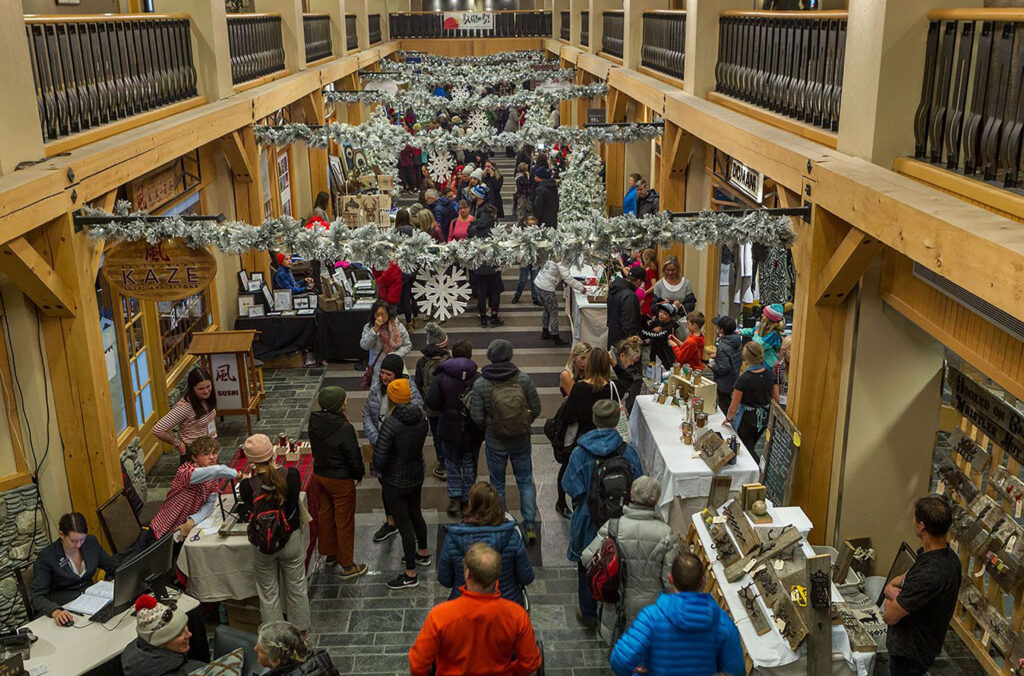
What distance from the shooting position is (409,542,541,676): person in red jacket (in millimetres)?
4516

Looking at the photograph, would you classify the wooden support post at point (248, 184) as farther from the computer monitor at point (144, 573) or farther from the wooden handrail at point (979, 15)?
the wooden handrail at point (979, 15)

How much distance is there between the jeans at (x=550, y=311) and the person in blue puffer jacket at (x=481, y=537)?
303 inches

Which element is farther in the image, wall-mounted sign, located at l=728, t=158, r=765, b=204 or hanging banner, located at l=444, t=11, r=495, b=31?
hanging banner, located at l=444, t=11, r=495, b=31

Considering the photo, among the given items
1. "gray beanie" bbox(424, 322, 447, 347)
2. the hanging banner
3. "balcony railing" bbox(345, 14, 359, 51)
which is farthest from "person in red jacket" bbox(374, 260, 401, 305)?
the hanging banner

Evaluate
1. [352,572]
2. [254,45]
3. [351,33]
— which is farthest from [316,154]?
[352,572]

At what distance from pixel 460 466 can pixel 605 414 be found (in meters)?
2.02

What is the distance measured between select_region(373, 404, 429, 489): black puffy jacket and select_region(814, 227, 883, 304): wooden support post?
3.15 meters

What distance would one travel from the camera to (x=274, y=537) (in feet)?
20.2

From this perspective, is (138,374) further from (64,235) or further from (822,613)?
(822,613)

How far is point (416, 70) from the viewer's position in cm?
2425

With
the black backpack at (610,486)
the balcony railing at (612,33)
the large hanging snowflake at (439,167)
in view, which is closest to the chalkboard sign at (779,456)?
the black backpack at (610,486)

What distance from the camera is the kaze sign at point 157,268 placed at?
728 centimetres

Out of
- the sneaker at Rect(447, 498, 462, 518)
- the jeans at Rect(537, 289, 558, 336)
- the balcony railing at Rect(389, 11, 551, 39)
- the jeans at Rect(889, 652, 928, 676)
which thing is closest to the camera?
the jeans at Rect(889, 652, 928, 676)

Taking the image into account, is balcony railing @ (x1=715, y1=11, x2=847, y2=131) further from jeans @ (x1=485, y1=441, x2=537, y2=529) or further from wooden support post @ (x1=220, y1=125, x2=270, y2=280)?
wooden support post @ (x1=220, y1=125, x2=270, y2=280)
